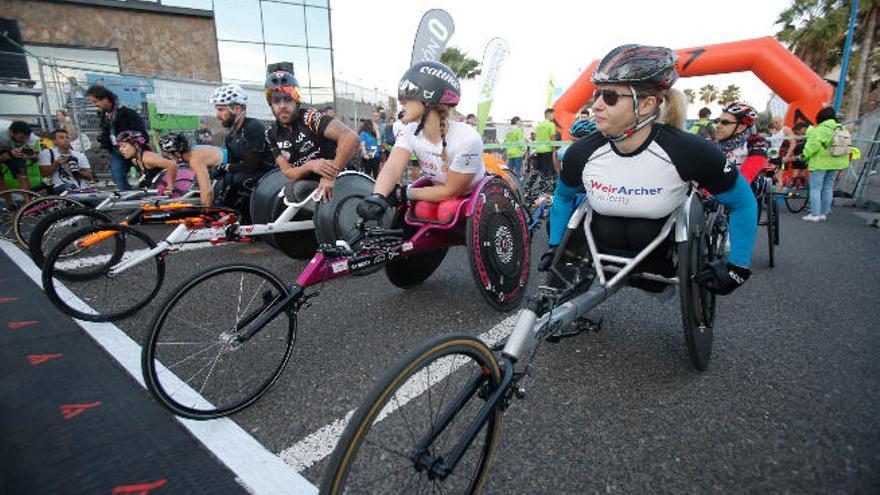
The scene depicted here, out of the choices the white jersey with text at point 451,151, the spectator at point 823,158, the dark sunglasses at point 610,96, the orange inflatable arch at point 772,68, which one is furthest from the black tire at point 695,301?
the orange inflatable arch at point 772,68

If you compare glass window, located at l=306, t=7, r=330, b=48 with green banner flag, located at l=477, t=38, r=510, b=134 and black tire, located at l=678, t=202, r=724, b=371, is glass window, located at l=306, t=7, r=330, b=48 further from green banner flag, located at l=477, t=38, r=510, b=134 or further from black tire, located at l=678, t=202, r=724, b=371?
black tire, located at l=678, t=202, r=724, b=371

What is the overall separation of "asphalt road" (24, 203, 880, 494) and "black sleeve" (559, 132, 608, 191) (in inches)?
48.2

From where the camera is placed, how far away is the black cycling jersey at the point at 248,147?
498 centimetres

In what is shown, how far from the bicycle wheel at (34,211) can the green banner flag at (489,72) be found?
9.60 m

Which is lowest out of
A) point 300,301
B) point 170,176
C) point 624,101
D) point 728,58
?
point 300,301

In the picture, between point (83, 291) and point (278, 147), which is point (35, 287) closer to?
point (83, 291)

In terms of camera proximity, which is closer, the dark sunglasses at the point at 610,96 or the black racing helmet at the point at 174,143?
the dark sunglasses at the point at 610,96

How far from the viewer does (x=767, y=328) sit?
11.0 ft

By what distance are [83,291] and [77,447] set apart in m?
2.67

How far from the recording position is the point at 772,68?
12.5m

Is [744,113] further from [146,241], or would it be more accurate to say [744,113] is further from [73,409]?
[73,409]

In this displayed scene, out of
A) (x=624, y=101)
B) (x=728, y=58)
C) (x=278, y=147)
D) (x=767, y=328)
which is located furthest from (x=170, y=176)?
(x=728, y=58)

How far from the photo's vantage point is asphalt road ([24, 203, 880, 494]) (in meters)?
1.89

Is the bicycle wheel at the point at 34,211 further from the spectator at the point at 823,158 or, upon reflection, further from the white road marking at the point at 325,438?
the spectator at the point at 823,158
